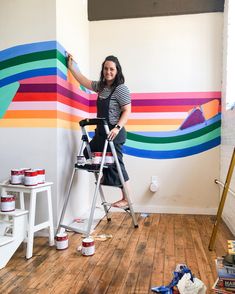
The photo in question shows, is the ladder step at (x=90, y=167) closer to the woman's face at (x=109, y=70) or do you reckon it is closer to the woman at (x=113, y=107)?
the woman at (x=113, y=107)

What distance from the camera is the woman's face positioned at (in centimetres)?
261

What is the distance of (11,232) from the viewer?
78.2 inches

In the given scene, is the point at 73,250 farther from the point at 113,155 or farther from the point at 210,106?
the point at 210,106

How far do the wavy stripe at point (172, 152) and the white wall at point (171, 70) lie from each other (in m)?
0.05

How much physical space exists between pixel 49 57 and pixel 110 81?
1.93 feet

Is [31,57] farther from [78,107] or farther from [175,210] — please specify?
[175,210]

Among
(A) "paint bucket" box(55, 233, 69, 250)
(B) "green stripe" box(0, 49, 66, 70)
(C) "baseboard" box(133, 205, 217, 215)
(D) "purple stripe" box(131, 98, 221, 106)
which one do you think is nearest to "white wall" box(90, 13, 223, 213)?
(C) "baseboard" box(133, 205, 217, 215)

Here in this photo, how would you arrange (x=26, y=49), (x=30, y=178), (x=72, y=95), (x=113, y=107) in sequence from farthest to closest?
1. (x=72, y=95)
2. (x=113, y=107)
3. (x=26, y=49)
4. (x=30, y=178)

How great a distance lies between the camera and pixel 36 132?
2408 millimetres

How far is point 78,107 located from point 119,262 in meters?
1.57

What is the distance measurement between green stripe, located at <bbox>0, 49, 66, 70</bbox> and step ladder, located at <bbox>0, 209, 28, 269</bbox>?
3.91 feet

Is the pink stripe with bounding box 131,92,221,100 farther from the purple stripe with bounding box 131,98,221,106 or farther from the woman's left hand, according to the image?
the woman's left hand

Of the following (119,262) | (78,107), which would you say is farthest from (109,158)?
(119,262)

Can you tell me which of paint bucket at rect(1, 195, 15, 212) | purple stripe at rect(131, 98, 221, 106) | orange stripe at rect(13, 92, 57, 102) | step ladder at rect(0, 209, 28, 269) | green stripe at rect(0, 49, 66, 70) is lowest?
step ladder at rect(0, 209, 28, 269)
